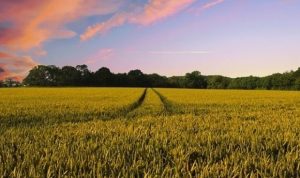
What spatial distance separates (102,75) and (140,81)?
15.9m

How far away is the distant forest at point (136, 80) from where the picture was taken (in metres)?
139

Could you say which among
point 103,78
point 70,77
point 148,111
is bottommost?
point 148,111

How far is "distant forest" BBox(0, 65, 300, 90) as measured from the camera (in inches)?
5463

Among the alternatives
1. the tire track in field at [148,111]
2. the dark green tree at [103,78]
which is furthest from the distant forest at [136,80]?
the tire track in field at [148,111]

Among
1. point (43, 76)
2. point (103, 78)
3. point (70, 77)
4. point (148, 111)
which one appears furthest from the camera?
point (43, 76)

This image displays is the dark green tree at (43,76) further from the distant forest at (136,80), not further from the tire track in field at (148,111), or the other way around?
the tire track in field at (148,111)

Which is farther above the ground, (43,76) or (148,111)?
(43,76)

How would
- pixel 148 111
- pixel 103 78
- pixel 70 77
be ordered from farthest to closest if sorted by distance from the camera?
pixel 103 78 < pixel 70 77 < pixel 148 111

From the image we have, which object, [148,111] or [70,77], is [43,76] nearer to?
[70,77]

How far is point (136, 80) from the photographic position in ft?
487

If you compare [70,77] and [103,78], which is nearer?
[70,77]

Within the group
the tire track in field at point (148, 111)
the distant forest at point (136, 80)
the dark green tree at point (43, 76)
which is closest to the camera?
the tire track in field at point (148, 111)

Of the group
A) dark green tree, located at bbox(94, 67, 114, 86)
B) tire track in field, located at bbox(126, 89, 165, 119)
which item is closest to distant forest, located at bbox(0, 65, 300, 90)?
dark green tree, located at bbox(94, 67, 114, 86)

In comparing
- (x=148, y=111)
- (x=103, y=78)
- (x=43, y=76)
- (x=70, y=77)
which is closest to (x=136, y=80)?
(x=103, y=78)
